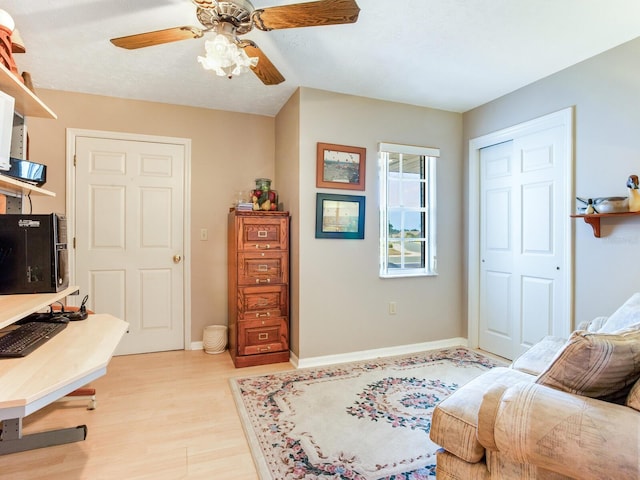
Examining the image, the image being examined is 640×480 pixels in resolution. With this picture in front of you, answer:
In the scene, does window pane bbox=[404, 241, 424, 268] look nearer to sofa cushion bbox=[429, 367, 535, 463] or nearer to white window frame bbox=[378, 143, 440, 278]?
white window frame bbox=[378, 143, 440, 278]

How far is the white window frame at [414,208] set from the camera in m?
3.37

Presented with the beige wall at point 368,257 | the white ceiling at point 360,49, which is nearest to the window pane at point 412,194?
the beige wall at point 368,257

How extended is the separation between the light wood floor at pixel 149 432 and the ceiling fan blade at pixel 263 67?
7.20 feet

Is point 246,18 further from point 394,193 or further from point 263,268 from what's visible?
point 394,193

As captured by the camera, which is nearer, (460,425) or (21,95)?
(460,425)

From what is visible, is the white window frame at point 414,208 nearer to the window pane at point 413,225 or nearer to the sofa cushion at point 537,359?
→ the window pane at point 413,225

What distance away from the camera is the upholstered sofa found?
36.5 inches

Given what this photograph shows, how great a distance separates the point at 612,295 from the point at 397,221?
5.77 ft

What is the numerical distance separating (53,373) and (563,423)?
5.28 ft

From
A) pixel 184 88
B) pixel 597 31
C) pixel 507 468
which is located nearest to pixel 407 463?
pixel 507 468

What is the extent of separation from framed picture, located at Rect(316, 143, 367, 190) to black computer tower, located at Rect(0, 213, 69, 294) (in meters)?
1.97

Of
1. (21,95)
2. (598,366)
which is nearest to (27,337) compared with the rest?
(21,95)

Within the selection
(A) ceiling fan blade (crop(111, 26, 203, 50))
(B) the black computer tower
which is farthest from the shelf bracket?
(B) the black computer tower

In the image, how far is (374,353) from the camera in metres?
3.30
